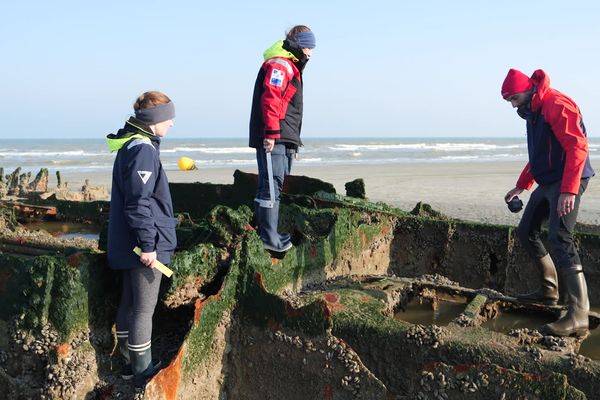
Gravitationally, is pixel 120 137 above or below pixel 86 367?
above

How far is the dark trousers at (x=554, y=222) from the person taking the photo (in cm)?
370

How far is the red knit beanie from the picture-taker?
12.6 ft

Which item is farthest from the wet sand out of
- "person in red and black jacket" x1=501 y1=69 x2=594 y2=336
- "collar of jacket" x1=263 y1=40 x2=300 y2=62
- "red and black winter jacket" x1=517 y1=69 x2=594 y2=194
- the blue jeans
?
"collar of jacket" x1=263 y1=40 x2=300 y2=62

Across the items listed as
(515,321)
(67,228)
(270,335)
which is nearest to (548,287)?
(515,321)

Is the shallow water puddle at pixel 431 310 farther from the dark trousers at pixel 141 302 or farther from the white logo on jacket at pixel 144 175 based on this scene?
the white logo on jacket at pixel 144 175

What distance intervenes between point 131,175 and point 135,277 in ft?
1.87

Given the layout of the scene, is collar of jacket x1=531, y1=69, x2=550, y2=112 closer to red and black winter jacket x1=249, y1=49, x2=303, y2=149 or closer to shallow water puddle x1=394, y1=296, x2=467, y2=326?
shallow water puddle x1=394, y1=296, x2=467, y2=326

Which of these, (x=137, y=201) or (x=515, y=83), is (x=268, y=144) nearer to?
(x=137, y=201)

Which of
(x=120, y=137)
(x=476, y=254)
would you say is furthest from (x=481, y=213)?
(x=120, y=137)

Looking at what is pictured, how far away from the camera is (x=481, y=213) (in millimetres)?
14320

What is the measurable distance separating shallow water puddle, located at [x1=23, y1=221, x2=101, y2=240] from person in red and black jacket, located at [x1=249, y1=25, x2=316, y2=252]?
4.17 m

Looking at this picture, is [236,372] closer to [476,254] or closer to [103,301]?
[103,301]

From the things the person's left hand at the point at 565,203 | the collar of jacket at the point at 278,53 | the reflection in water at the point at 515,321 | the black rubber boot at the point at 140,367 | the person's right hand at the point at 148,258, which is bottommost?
the black rubber boot at the point at 140,367

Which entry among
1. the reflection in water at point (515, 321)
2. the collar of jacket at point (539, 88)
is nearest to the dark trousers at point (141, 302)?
the reflection in water at point (515, 321)
